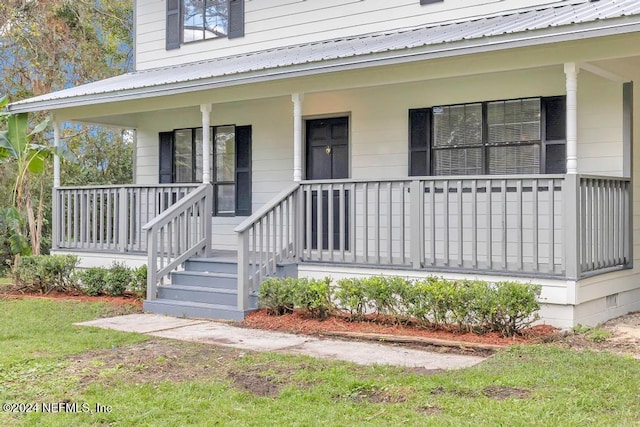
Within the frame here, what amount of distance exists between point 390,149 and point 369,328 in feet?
11.4

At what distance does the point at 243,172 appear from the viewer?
12.2 metres

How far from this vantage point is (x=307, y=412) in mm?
4855

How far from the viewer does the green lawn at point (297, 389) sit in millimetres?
4727

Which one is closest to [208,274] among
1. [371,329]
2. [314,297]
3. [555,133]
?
[314,297]

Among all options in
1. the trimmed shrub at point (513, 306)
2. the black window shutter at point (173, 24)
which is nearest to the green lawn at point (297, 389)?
the trimmed shrub at point (513, 306)

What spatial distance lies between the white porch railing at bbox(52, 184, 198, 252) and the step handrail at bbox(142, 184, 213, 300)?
14.4 inches

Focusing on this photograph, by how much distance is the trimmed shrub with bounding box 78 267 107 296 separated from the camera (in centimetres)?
1108

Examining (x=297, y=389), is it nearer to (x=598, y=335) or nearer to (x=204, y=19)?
A: (x=598, y=335)

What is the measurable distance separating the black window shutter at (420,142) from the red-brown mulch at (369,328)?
277 centimetres

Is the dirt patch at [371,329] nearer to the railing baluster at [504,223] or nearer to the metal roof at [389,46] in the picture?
the railing baluster at [504,223]

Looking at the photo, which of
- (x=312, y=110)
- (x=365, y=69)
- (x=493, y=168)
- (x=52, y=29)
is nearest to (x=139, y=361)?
(x=365, y=69)

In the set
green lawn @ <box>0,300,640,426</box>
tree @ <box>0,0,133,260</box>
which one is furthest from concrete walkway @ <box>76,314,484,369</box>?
tree @ <box>0,0,133,260</box>

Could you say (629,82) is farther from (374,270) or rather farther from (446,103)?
(374,270)

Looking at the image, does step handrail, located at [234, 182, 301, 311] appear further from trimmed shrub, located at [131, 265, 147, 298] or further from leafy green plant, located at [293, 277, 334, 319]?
trimmed shrub, located at [131, 265, 147, 298]
